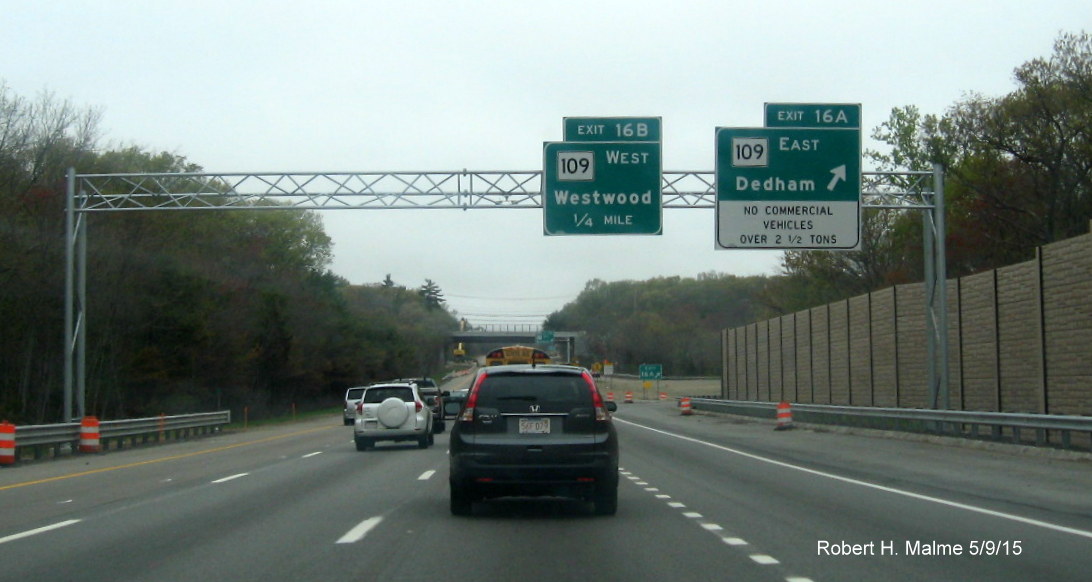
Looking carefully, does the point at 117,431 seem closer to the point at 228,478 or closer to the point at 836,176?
the point at 228,478

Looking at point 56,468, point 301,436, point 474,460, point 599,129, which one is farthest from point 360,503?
point 301,436

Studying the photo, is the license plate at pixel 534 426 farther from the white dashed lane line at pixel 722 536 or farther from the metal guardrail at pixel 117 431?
the metal guardrail at pixel 117 431

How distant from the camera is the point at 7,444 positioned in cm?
2412

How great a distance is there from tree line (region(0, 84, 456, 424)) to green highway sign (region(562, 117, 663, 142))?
18.4m

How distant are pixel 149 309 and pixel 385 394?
76.0 feet

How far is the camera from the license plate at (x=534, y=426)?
43.0 feet

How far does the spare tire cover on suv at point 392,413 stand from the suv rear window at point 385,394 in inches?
32.9

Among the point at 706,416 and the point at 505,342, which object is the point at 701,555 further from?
the point at 505,342

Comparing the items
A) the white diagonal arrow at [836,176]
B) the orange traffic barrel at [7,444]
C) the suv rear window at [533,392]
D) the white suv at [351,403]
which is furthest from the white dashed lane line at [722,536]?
the white suv at [351,403]

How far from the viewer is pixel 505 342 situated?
13425 centimetres

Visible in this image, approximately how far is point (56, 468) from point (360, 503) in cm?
1145

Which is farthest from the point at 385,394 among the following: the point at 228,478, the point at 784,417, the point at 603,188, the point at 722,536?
the point at 722,536

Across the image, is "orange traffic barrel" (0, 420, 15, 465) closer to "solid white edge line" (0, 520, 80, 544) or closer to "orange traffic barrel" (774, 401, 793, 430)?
"solid white edge line" (0, 520, 80, 544)

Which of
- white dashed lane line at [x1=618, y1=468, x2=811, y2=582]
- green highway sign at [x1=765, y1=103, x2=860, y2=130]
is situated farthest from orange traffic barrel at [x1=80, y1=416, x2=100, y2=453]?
green highway sign at [x1=765, y1=103, x2=860, y2=130]
